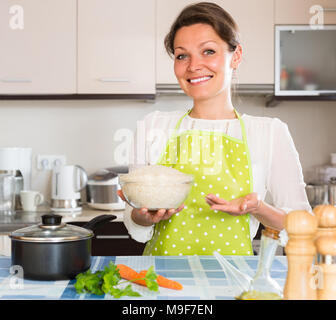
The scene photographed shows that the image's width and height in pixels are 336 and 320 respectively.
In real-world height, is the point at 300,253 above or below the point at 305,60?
below

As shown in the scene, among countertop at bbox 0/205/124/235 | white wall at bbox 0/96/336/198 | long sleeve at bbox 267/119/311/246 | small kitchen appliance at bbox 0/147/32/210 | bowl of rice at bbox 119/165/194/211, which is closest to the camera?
bowl of rice at bbox 119/165/194/211

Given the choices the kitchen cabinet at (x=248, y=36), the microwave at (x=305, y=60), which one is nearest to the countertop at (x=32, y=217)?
the kitchen cabinet at (x=248, y=36)

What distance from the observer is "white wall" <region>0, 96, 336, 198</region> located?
257cm

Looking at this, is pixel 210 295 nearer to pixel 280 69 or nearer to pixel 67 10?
pixel 280 69

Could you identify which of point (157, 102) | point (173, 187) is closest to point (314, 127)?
point (157, 102)

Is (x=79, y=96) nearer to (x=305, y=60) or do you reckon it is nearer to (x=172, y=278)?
(x=305, y=60)

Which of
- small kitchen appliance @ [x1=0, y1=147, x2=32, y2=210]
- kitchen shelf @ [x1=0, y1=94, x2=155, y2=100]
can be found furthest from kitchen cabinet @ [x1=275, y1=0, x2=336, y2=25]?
small kitchen appliance @ [x1=0, y1=147, x2=32, y2=210]

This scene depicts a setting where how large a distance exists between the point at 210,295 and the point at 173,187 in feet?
0.79

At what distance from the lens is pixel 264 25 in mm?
2365

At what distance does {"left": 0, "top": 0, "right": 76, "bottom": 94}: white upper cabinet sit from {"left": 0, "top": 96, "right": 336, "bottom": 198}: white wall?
0.81 ft

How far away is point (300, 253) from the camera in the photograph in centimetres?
62

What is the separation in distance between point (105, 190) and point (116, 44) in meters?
0.74

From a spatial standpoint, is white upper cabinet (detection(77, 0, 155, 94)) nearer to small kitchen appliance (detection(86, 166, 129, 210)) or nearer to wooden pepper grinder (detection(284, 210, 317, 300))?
small kitchen appliance (detection(86, 166, 129, 210))

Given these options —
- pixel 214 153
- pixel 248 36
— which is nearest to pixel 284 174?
pixel 214 153
